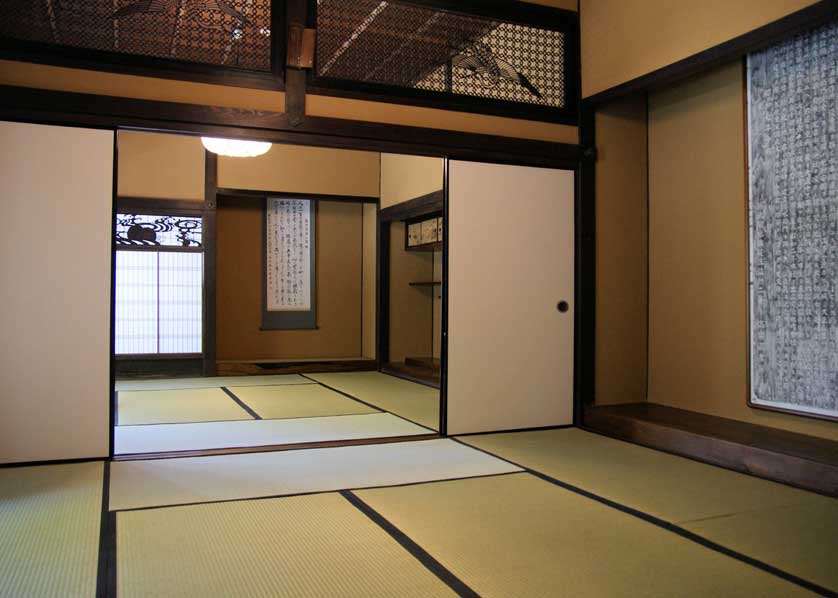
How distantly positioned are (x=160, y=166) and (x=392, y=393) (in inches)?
139

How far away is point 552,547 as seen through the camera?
2.43 meters

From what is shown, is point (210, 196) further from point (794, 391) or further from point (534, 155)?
point (794, 391)

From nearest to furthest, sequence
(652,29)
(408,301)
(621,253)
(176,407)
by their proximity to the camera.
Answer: (652,29) → (621,253) → (176,407) → (408,301)

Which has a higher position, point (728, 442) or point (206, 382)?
point (728, 442)

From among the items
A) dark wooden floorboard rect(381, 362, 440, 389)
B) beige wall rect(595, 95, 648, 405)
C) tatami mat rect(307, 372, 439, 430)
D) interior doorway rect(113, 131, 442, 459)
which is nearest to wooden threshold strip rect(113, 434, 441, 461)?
tatami mat rect(307, 372, 439, 430)

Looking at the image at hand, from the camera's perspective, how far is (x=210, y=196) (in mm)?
7660

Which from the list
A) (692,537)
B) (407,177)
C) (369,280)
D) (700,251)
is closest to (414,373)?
(369,280)

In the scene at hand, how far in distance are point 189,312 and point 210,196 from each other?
129 cm

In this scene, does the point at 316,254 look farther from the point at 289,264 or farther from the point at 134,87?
the point at 134,87

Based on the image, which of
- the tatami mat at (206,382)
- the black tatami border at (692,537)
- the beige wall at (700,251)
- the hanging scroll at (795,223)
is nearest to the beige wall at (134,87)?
the black tatami border at (692,537)

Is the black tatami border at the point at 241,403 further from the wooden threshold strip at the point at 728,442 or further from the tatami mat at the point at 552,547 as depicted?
the wooden threshold strip at the point at 728,442

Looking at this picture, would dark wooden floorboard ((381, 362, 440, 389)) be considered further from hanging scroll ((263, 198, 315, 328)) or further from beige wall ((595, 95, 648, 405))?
beige wall ((595, 95, 648, 405))

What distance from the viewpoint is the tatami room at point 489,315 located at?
2430 millimetres

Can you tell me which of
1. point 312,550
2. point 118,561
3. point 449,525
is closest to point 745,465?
point 449,525
